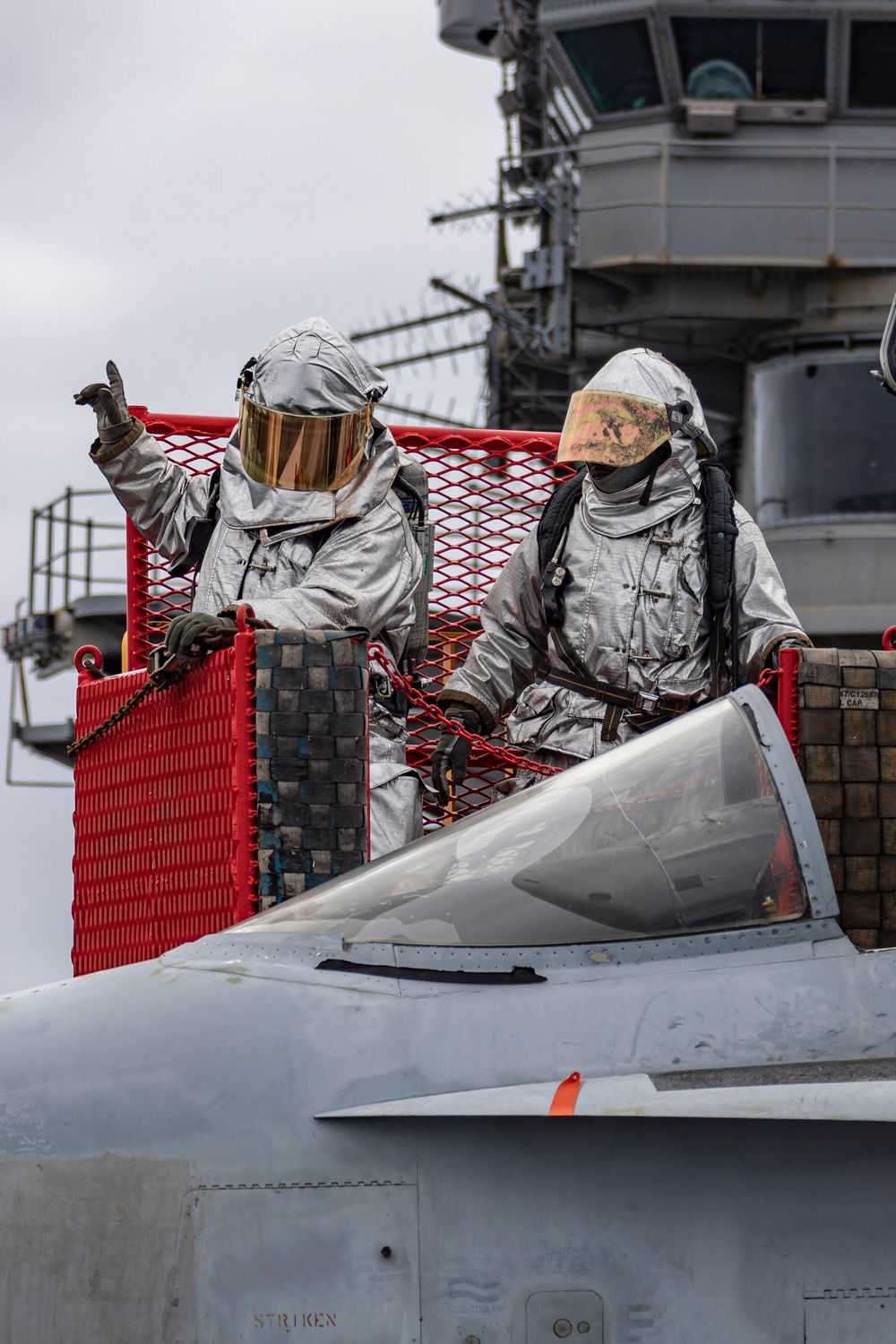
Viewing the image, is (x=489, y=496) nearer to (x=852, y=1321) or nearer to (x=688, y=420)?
(x=688, y=420)

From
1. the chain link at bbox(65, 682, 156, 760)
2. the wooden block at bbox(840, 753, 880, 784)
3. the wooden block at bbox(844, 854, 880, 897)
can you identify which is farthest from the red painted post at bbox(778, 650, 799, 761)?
the chain link at bbox(65, 682, 156, 760)

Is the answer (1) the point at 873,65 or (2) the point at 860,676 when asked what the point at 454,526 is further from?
(1) the point at 873,65

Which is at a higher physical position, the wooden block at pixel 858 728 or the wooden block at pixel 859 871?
the wooden block at pixel 858 728

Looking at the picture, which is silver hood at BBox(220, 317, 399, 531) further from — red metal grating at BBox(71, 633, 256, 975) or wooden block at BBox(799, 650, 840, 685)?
wooden block at BBox(799, 650, 840, 685)

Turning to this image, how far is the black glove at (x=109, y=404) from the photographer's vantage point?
18.6ft

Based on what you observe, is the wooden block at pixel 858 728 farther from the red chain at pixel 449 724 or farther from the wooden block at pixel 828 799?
the red chain at pixel 449 724

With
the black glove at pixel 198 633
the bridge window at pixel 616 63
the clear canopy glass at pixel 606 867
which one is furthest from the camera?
the bridge window at pixel 616 63

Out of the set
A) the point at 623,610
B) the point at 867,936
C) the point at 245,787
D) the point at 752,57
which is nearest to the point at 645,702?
the point at 623,610

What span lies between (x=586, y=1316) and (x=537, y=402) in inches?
916

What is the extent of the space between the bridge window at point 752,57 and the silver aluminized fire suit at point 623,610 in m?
14.7

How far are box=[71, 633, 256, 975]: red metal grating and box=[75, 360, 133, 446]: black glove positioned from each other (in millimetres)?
813

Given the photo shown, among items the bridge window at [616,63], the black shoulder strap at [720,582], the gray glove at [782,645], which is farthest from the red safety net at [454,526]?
the bridge window at [616,63]

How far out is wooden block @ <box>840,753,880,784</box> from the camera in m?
4.71

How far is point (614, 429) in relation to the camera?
562 centimetres
